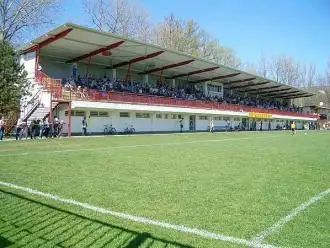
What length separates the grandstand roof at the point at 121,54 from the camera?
1174 inches

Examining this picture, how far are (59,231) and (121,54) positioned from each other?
108 ft

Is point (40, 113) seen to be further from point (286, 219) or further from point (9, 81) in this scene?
point (286, 219)

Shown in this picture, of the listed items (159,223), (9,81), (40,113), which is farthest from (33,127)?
(159,223)

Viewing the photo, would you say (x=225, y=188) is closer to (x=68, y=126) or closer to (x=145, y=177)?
(x=145, y=177)

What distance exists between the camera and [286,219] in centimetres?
555

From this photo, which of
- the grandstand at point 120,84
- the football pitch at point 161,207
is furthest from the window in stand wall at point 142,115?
the football pitch at point 161,207

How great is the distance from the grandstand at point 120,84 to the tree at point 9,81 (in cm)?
188

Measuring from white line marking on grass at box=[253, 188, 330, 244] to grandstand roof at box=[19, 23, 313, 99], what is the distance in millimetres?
23467

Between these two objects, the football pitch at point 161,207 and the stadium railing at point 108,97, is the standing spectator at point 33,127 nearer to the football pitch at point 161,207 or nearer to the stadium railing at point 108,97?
the stadium railing at point 108,97

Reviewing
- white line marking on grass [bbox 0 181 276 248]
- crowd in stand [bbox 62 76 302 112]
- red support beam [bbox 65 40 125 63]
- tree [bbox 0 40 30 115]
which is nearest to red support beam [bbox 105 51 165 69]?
crowd in stand [bbox 62 76 302 112]

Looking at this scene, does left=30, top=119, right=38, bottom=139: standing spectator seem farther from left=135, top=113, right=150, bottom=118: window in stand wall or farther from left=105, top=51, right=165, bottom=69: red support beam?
left=105, top=51, right=165, bottom=69: red support beam

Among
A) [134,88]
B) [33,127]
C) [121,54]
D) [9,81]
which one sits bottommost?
[33,127]

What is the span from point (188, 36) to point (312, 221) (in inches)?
2476

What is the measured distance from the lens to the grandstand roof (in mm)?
29809
